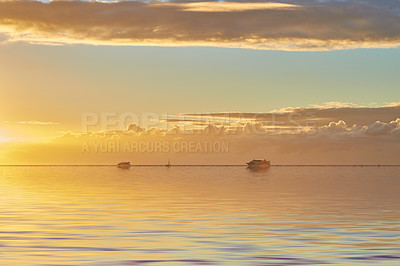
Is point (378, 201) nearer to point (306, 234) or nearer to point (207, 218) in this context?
point (207, 218)

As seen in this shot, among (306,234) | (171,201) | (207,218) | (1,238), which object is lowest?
(1,238)

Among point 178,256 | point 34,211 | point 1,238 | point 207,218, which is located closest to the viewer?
point 178,256

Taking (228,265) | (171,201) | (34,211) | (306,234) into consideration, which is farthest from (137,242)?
(171,201)

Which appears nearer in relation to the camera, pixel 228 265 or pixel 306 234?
pixel 228 265

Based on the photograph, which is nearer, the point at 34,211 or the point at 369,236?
the point at 369,236

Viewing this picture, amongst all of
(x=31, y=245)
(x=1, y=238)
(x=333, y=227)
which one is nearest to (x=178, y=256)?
(x=31, y=245)

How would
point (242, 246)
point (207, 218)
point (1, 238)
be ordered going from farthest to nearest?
1. point (207, 218)
2. point (1, 238)
3. point (242, 246)

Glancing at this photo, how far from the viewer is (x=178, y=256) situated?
104ft

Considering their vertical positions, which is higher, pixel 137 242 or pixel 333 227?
pixel 333 227

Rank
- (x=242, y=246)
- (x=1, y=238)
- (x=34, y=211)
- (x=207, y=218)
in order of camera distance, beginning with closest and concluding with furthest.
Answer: (x=242, y=246)
(x=1, y=238)
(x=207, y=218)
(x=34, y=211)

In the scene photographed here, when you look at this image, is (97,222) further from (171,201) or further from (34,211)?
(171,201)

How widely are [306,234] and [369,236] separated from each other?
163 inches

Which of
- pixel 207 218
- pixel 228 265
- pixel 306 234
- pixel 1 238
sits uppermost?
pixel 207 218

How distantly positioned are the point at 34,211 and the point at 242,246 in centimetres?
2925
